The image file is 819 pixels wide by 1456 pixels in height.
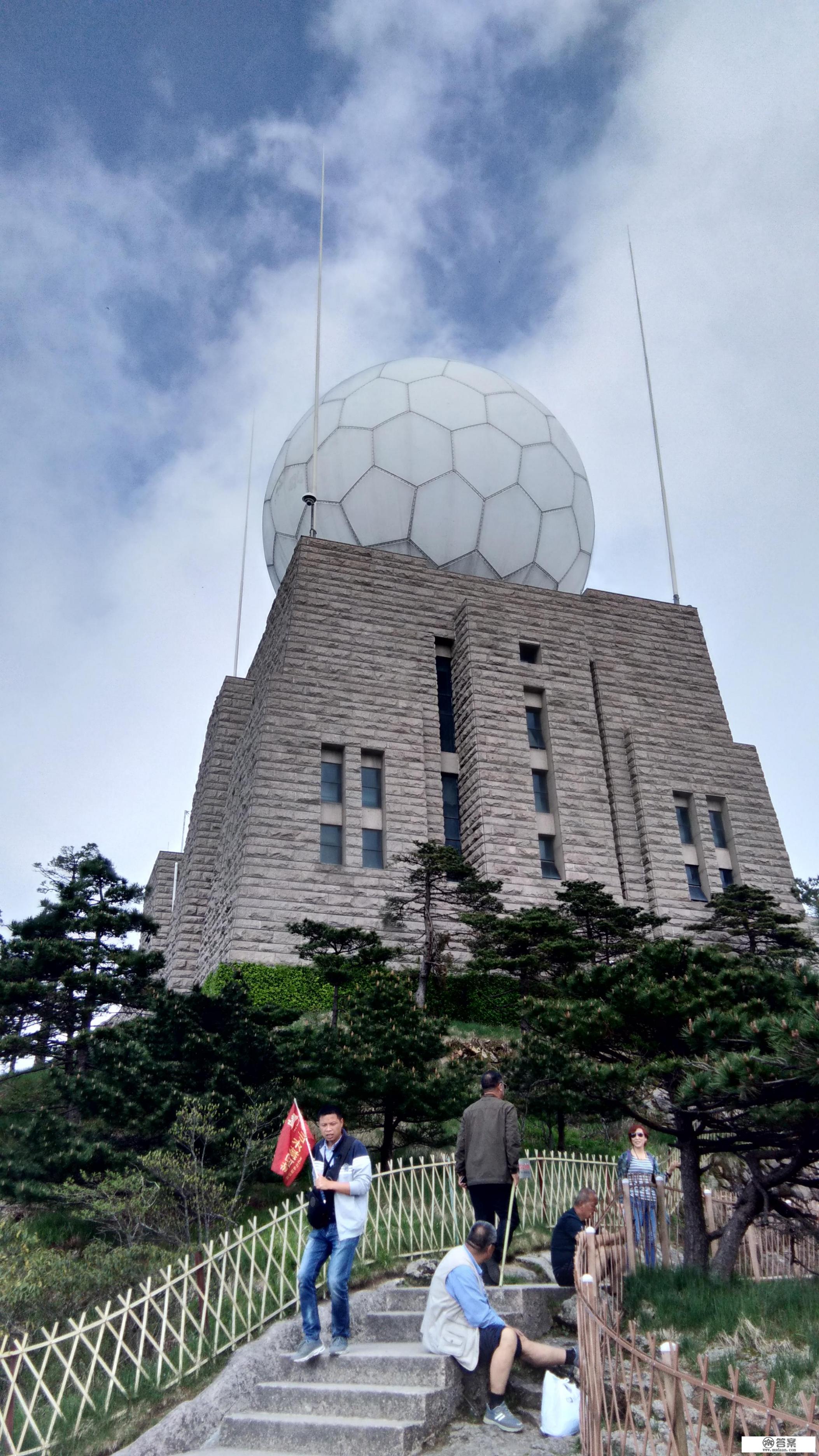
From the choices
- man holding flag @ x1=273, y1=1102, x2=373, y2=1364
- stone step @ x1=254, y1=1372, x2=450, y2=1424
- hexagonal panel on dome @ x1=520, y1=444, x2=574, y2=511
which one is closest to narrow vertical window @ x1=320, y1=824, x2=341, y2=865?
hexagonal panel on dome @ x1=520, y1=444, x2=574, y2=511

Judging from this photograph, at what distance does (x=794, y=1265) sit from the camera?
966 cm

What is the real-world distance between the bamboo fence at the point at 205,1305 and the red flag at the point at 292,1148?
551 millimetres

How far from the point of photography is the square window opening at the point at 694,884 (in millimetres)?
21422

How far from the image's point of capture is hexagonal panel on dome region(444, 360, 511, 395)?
26.0 metres

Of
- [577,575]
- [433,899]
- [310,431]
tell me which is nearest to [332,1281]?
[433,899]

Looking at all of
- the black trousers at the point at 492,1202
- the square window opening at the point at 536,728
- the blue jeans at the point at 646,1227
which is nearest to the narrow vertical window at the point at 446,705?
the square window opening at the point at 536,728

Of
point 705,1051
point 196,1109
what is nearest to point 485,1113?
point 705,1051

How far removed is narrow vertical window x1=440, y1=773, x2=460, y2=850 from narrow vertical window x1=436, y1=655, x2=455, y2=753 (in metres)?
0.62

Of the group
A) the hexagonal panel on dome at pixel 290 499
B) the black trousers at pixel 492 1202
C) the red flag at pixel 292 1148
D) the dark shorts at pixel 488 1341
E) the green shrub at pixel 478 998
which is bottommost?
the dark shorts at pixel 488 1341

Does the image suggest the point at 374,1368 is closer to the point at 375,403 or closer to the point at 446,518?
the point at 446,518

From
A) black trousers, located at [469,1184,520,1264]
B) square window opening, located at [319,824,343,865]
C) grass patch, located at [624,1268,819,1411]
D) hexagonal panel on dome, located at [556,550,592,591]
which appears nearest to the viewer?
grass patch, located at [624,1268,819,1411]

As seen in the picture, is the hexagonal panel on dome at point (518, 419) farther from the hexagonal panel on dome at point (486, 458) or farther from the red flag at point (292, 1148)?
the red flag at point (292, 1148)

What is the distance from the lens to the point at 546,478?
25.4 metres

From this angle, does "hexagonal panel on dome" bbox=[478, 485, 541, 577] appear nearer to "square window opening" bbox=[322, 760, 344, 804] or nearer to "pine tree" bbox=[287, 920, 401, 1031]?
"square window opening" bbox=[322, 760, 344, 804]
